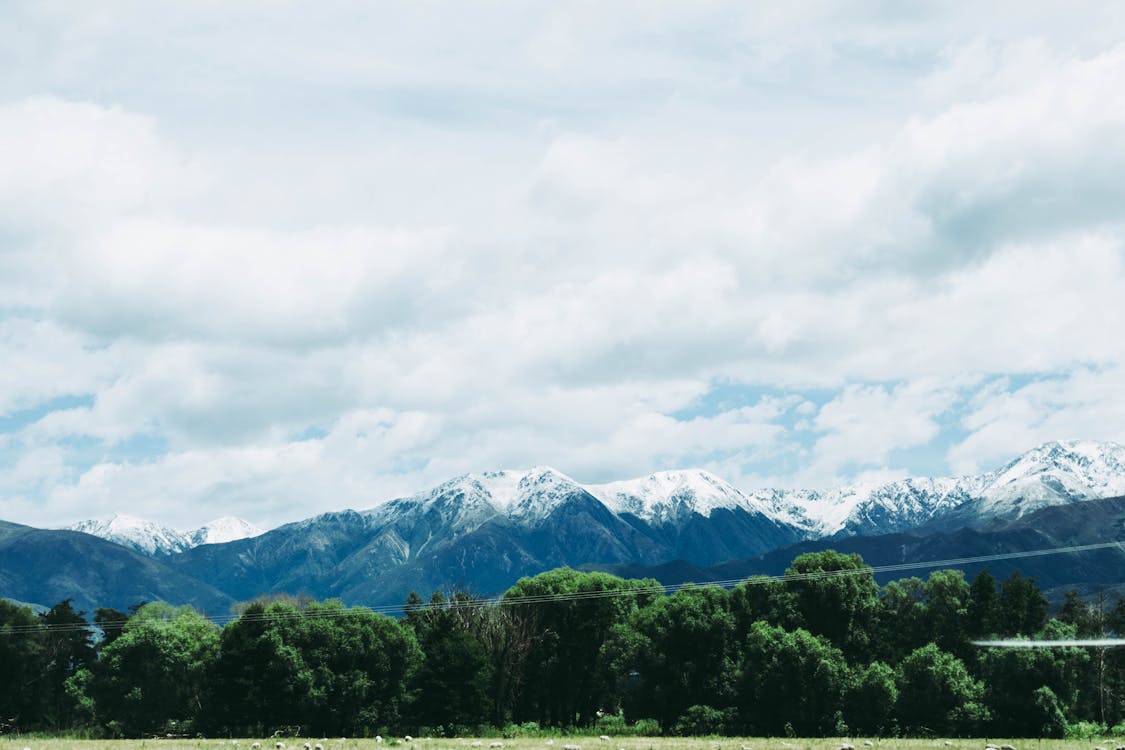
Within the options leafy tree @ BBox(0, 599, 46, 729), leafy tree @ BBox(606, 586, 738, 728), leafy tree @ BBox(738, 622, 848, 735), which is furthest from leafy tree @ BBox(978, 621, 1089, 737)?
leafy tree @ BBox(0, 599, 46, 729)

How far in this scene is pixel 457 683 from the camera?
122m

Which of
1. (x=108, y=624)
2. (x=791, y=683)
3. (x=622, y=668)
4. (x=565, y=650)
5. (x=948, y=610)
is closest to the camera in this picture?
(x=791, y=683)

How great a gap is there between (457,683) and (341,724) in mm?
14320

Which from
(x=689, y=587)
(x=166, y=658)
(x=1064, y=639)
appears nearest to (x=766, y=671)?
(x=689, y=587)

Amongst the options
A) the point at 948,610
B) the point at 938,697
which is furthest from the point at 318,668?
the point at 948,610

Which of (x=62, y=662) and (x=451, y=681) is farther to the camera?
(x=62, y=662)

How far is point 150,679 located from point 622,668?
6085 centimetres

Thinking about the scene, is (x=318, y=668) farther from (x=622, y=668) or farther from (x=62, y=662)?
(x=62, y=662)

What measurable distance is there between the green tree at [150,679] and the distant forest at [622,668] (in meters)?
0.26

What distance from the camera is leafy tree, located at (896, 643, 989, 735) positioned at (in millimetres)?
105875

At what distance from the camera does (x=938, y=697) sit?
107250mm

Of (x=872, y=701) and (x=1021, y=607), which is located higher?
(x=1021, y=607)

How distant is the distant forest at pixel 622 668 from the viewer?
109062 millimetres

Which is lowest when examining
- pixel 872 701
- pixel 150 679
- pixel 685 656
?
pixel 872 701
